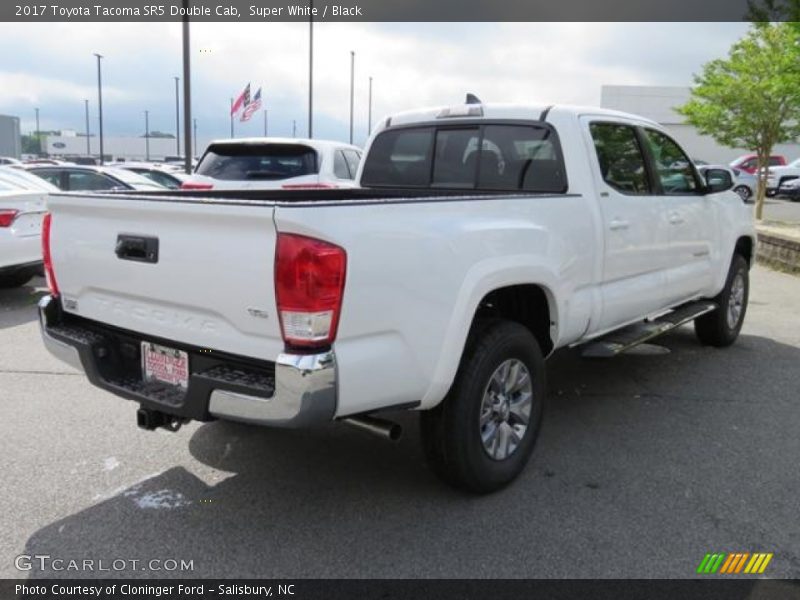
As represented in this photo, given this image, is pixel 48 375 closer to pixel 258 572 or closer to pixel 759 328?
pixel 258 572

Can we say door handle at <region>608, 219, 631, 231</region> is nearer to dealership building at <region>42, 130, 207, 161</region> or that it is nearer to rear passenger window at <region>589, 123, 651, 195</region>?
rear passenger window at <region>589, 123, 651, 195</region>

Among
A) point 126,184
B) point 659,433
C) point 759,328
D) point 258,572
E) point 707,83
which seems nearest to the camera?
point 258,572

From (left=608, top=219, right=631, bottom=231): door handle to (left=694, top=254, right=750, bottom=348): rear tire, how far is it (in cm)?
234

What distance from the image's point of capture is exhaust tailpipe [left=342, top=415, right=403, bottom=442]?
3156 millimetres

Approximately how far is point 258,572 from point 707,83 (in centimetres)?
1668

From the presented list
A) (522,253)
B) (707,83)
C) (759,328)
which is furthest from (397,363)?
(707,83)

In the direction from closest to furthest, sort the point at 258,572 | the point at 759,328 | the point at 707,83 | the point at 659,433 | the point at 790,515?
the point at 258,572 → the point at 790,515 → the point at 659,433 → the point at 759,328 → the point at 707,83

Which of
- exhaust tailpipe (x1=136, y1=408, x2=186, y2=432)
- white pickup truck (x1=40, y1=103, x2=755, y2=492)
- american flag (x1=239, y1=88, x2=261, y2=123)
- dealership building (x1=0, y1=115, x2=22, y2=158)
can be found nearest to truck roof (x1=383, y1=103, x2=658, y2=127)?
white pickup truck (x1=40, y1=103, x2=755, y2=492)

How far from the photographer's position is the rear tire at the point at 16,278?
351 inches

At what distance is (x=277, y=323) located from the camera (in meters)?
2.71

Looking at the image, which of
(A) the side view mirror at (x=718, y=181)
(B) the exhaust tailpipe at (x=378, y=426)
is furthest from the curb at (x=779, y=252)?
(B) the exhaust tailpipe at (x=378, y=426)

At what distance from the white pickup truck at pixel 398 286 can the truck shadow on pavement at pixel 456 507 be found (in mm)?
348

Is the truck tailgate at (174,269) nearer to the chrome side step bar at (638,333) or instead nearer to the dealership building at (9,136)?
the chrome side step bar at (638,333)
